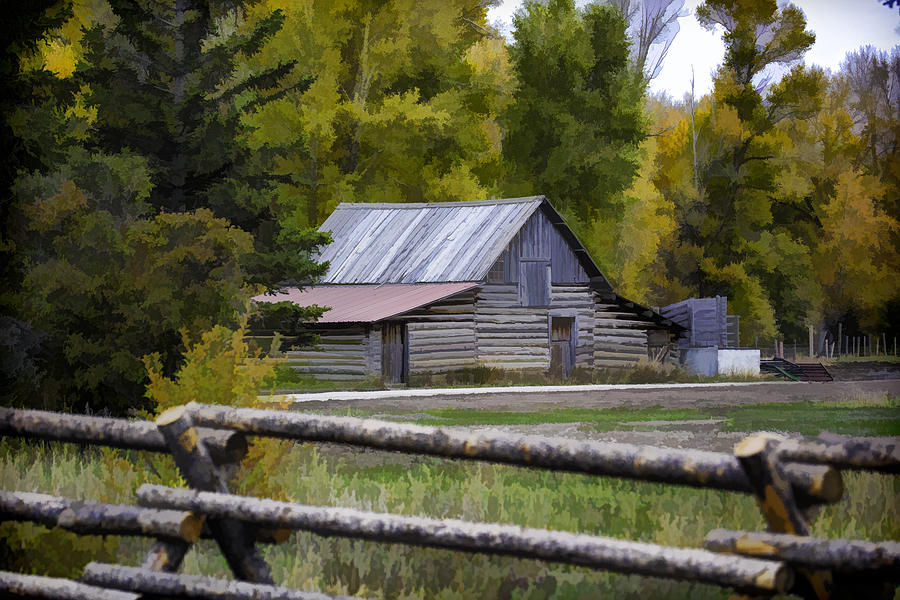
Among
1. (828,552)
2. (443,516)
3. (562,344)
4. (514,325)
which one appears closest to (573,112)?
(562,344)

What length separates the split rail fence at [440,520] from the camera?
15.3 ft

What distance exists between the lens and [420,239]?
36188 millimetres

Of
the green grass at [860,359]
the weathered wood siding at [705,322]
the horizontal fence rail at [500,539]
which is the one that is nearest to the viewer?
the horizontal fence rail at [500,539]

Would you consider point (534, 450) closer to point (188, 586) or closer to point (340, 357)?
point (188, 586)

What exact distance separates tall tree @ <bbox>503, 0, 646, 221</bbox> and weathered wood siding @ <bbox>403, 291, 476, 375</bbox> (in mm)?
14538

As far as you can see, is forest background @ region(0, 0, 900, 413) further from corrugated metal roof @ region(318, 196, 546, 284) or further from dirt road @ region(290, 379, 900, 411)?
dirt road @ region(290, 379, 900, 411)

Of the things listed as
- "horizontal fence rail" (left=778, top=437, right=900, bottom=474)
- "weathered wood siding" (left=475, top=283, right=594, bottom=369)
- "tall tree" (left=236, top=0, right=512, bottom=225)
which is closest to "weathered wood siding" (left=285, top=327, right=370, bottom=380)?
"weathered wood siding" (left=475, top=283, right=594, bottom=369)

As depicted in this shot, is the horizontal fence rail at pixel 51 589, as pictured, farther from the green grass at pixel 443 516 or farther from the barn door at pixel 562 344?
the barn door at pixel 562 344

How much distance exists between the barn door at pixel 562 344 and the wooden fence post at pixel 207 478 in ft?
104

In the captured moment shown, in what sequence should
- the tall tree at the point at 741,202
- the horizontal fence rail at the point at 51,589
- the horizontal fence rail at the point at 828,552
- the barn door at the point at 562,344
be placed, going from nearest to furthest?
1. the horizontal fence rail at the point at 828,552
2. the horizontal fence rail at the point at 51,589
3. the barn door at the point at 562,344
4. the tall tree at the point at 741,202

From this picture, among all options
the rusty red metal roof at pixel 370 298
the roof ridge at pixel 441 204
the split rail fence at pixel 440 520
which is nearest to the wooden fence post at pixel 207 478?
the split rail fence at pixel 440 520

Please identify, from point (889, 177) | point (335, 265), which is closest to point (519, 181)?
point (335, 265)

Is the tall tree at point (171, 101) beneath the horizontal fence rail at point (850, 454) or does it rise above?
above

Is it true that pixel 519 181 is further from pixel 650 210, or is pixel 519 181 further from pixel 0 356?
pixel 0 356
